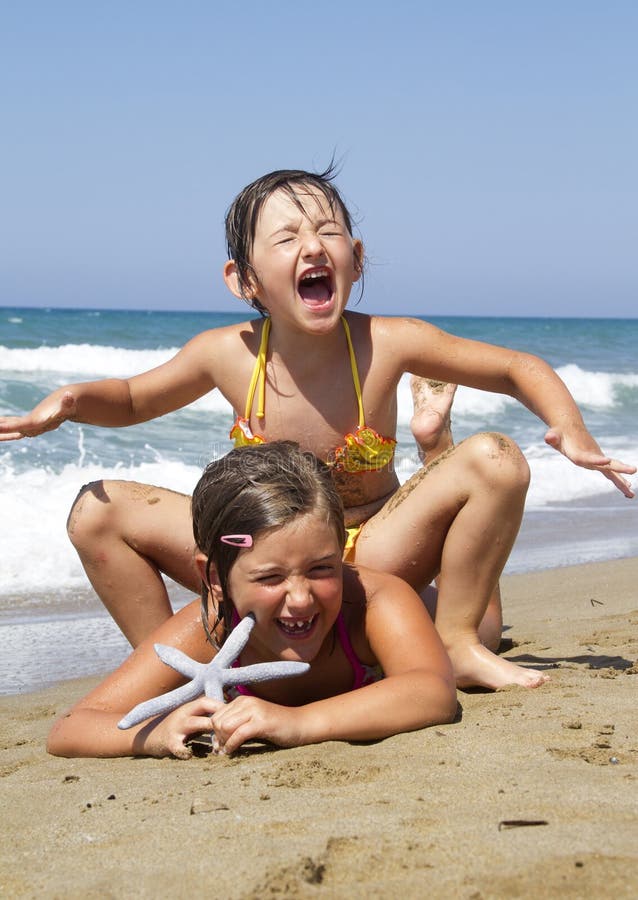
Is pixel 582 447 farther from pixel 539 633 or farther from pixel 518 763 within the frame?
pixel 539 633

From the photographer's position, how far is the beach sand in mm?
1913

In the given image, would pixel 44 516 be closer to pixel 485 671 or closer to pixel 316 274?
pixel 316 274

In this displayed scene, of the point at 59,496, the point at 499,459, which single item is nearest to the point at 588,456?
the point at 499,459

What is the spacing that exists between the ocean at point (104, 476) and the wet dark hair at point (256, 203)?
195cm

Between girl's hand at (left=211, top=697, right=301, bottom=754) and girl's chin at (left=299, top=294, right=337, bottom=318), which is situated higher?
girl's chin at (left=299, top=294, right=337, bottom=318)

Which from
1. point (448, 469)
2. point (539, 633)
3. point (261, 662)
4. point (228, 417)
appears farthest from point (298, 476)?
point (228, 417)

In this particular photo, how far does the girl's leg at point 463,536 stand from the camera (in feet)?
11.6

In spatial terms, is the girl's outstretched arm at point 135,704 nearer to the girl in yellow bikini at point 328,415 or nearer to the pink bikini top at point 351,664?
the pink bikini top at point 351,664

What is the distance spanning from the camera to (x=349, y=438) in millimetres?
3904

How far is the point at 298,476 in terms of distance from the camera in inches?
120

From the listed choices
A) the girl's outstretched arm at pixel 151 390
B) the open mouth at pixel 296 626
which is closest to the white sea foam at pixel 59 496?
the girl's outstretched arm at pixel 151 390

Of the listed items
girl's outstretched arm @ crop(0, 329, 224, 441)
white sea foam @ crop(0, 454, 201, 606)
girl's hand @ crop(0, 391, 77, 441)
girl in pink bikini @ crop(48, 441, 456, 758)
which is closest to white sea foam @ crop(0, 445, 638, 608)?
white sea foam @ crop(0, 454, 201, 606)

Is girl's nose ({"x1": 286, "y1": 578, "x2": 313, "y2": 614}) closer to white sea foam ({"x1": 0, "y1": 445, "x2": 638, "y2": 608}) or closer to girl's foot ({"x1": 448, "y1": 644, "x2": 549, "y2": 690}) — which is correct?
girl's foot ({"x1": 448, "y1": 644, "x2": 549, "y2": 690})

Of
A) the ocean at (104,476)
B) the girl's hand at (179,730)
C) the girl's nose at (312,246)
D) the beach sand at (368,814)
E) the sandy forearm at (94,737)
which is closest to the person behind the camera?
the beach sand at (368,814)
